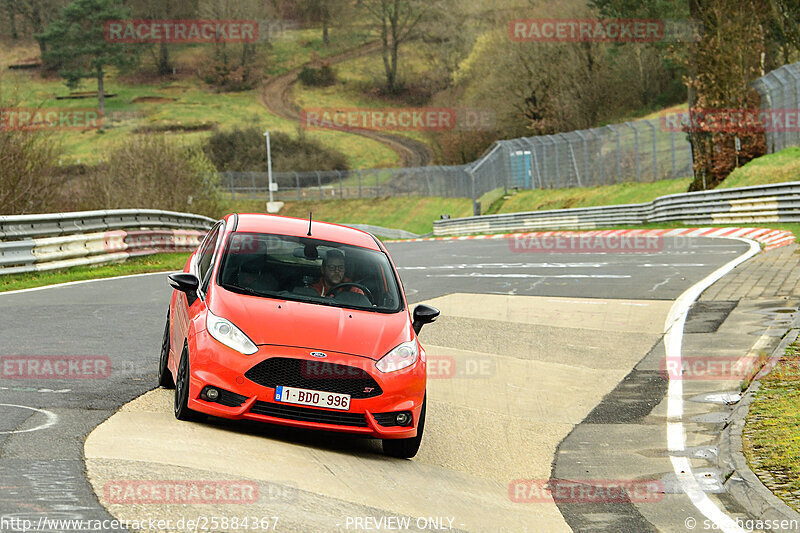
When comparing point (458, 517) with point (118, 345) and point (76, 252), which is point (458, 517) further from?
point (76, 252)

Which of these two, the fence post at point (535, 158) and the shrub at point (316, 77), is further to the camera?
the shrub at point (316, 77)

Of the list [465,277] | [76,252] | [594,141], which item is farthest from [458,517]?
[594,141]

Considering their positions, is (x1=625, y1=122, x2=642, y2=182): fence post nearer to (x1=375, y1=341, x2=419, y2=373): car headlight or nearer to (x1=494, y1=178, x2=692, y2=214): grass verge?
(x1=494, y1=178, x2=692, y2=214): grass verge

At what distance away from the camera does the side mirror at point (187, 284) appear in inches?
316

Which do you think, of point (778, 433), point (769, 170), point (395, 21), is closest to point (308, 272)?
point (778, 433)

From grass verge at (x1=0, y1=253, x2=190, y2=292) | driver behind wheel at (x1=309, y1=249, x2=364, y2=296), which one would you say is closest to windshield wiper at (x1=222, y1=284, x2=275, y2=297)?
driver behind wheel at (x1=309, y1=249, x2=364, y2=296)

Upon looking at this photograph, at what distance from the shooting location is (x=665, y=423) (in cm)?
906

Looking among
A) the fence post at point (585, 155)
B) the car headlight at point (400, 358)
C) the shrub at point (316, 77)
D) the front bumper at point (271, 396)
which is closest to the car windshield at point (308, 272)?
the car headlight at point (400, 358)

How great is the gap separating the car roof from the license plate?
1957 millimetres

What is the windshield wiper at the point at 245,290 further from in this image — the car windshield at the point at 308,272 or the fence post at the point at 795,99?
the fence post at the point at 795,99

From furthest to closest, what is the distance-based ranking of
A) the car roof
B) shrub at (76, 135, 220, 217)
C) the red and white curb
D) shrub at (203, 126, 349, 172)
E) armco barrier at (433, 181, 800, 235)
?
shrub at (203, 126, 349, 172) → shrub at (76, 135, 220, 217) → armco barrier at (433, 181, 800, 235) → the red and white curb → the car roof

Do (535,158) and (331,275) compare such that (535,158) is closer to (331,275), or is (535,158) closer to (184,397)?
(331,275)

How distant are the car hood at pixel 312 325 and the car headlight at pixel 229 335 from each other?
4cm

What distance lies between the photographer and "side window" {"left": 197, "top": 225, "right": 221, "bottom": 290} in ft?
28.0
